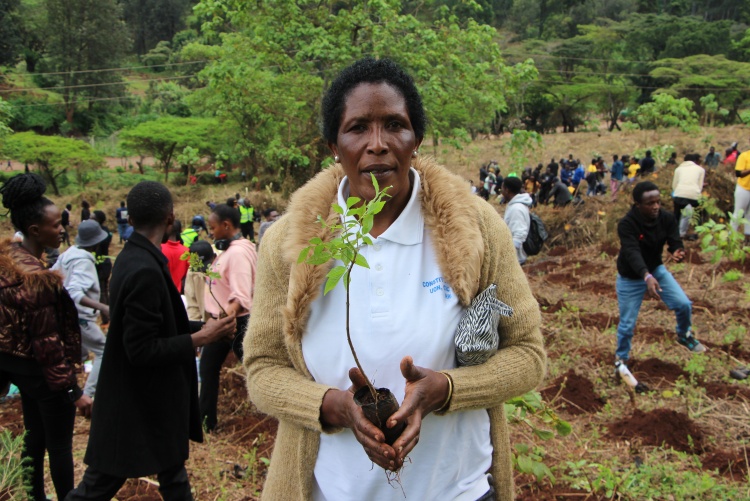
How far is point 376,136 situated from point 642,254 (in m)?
3.84

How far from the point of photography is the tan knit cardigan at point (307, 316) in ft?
4.59

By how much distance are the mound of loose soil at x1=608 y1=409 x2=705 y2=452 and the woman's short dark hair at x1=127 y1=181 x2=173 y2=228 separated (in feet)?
10.5

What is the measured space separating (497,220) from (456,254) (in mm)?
213

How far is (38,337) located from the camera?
255 centimetres

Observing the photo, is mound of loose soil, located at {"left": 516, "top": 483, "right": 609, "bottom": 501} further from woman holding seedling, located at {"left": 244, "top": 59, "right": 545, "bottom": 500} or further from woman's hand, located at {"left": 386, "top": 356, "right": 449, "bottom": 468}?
woman's hand, located at {"left": 386, "top": 356, "right": 449, "bottom": 468}

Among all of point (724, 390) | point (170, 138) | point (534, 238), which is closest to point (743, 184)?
point (534, 238)

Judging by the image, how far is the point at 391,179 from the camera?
146 centimetres

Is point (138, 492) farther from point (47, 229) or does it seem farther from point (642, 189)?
point (642, 189)

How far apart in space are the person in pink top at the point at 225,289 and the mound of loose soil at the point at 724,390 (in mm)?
3527

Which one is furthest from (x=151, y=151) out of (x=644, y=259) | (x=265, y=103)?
(x=644, y=259)

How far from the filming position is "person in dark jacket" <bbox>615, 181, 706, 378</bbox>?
4.41 meters

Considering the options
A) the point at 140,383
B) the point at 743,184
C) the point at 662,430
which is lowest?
the point at 662,430

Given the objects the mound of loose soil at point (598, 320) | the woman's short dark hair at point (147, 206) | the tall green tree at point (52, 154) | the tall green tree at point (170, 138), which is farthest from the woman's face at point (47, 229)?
the tall green tree at point (170, 138)

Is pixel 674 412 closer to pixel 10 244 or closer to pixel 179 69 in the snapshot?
pixel 10 244
